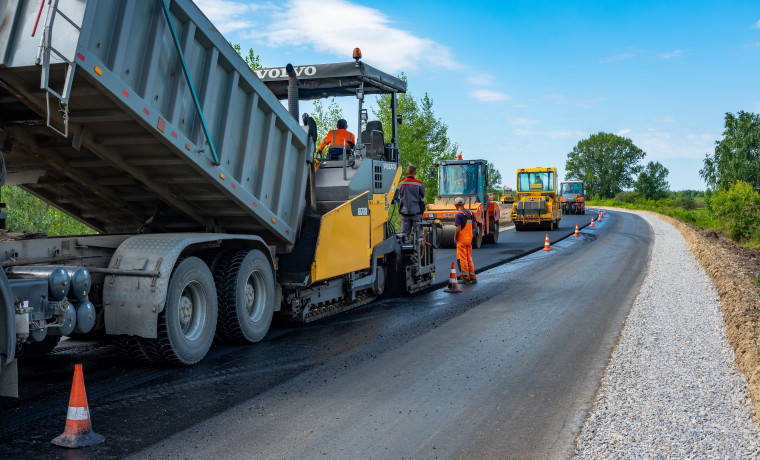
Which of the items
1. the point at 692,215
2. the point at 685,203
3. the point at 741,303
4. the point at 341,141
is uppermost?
the point at 341,141

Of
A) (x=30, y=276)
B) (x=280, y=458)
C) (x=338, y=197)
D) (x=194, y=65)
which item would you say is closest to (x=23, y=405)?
(x=30, y=276)

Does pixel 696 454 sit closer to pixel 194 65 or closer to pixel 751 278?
pixel 194 65

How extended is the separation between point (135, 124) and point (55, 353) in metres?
2.65

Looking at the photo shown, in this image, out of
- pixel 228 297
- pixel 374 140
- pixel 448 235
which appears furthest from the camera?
pixel 448 235

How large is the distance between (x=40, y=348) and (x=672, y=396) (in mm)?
5495

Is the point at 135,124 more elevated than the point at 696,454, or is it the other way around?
the point at 135,124

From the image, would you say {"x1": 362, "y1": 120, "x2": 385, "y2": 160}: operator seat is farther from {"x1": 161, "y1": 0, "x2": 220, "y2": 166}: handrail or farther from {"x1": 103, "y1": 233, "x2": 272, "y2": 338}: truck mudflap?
{"x1": 103, "y1": 233, "x2": 272, "y2": 338}: truck mudflap

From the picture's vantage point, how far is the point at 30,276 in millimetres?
4449

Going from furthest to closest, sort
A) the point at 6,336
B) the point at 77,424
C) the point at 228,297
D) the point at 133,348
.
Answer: the point at 228,297 < the point at 133,348 < the point at 6,336 < the point at 77,424

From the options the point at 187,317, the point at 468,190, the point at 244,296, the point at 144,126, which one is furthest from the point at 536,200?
the point at 144,126

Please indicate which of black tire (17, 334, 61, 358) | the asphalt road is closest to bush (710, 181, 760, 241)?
the asphalt road

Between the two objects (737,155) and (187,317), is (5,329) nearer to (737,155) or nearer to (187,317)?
(187,317)

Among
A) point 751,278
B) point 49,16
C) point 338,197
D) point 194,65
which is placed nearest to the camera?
point 49,16

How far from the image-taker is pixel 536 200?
1091 inches
